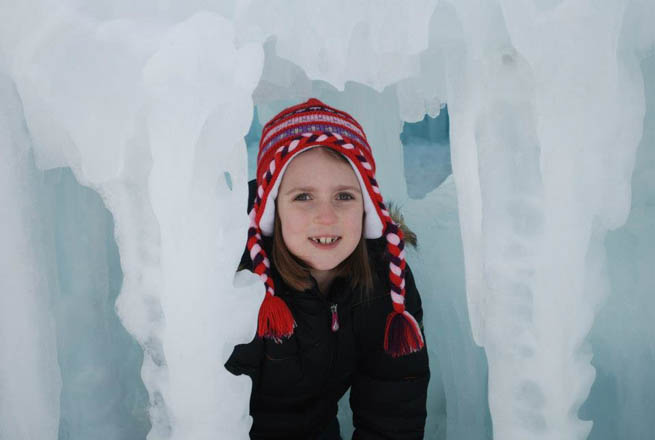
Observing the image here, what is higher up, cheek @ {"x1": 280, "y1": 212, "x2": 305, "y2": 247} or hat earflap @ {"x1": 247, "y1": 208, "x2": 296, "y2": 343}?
cheek @ {"x1": 280, "y1": 212, "x2": 305, "y2": 247}

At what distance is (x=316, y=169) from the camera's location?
1.31 metres

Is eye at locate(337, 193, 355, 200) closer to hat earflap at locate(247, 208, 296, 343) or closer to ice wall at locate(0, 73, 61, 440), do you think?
hat earflap at locate(247, 208, 296, 343)

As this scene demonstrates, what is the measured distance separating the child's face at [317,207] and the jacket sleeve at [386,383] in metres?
0.18

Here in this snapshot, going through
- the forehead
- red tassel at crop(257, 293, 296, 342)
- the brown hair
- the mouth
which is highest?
the forehead

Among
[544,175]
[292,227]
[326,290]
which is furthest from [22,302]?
[544,175]

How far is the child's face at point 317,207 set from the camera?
1.30 meters

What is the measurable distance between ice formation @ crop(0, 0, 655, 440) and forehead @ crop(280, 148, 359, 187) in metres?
0.17

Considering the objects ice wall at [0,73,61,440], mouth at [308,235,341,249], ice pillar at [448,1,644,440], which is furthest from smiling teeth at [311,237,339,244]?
ice wall at [0,73,61,440]

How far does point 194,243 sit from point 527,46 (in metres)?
0.61

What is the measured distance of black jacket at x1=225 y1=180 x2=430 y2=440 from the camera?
1343mm

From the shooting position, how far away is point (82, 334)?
1.15 meters

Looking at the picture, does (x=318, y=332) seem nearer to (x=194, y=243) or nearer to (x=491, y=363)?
(x=491, y=363)

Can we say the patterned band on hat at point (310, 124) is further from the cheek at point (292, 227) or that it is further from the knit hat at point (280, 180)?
the cheek at point (292, 227)

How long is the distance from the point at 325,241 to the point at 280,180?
0.16 metres
